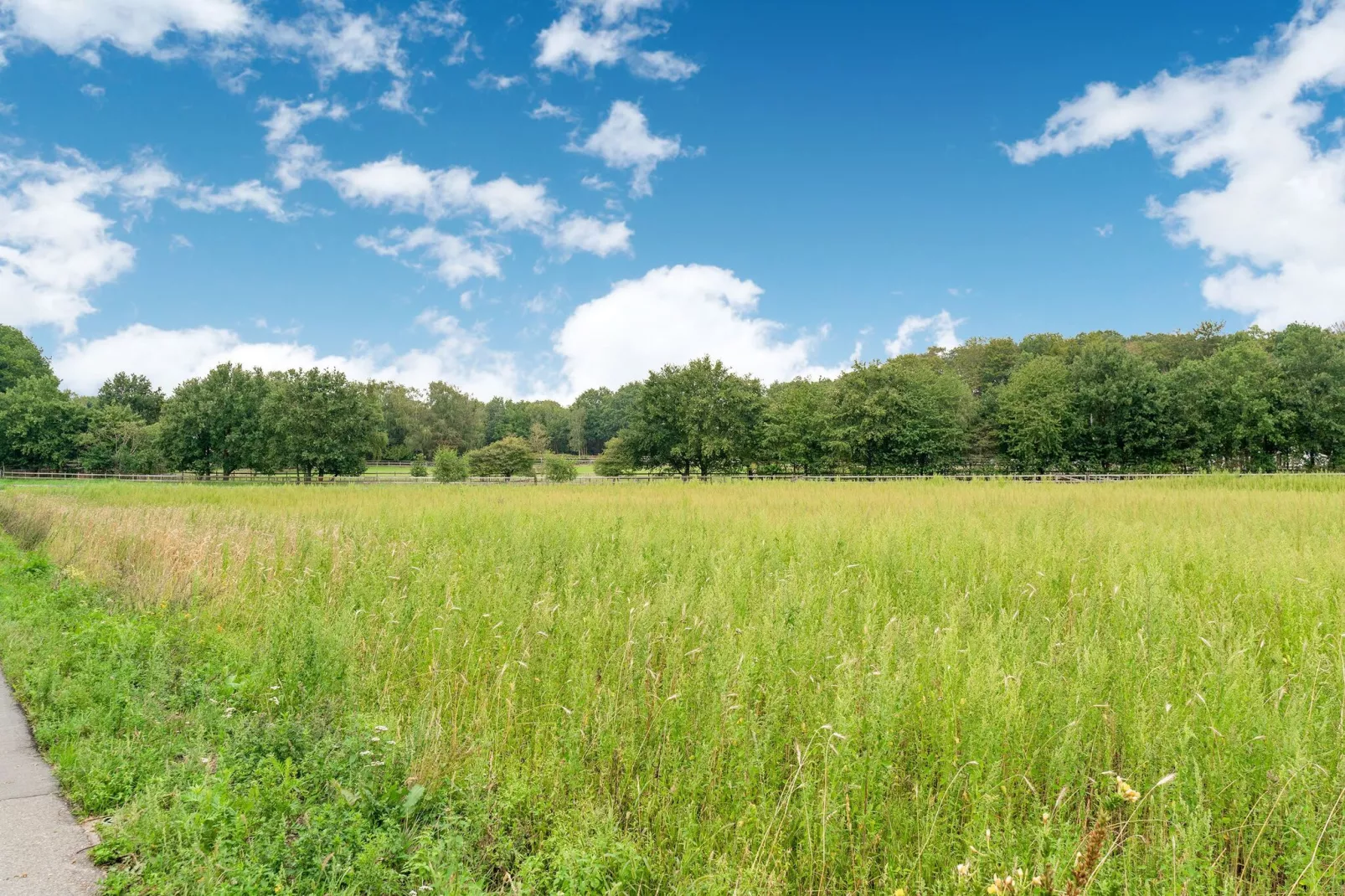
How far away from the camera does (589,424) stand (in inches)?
5231

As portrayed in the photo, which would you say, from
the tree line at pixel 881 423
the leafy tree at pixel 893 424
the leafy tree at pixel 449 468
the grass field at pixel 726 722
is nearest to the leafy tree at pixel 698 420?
the tree line at pixel 881 423

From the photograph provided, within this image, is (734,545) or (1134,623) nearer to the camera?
(1134,623)

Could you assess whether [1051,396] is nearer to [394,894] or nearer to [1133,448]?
[1133,448]

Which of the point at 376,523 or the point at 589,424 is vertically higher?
the point at 589,424

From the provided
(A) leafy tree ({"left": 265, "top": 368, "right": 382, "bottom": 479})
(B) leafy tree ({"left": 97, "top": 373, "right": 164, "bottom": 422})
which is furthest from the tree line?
(B) leafy tree ({"left": 97, "top": 373, "right": 164, "bottom": 422})

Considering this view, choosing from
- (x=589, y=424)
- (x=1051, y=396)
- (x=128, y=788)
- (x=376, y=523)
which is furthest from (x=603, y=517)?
(x=589, y=424)

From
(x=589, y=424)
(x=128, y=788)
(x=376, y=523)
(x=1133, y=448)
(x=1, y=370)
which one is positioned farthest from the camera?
(x=589, y=424)

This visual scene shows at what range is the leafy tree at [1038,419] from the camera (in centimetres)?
5562

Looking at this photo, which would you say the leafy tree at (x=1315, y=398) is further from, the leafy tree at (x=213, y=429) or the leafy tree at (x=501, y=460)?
the leafy tree at (x=213, y=429)

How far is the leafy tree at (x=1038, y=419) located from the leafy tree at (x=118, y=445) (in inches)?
3198

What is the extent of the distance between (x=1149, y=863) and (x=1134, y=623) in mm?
2614

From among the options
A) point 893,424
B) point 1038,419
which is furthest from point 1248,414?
point 893,424

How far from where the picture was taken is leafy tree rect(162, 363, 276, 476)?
58188 mm

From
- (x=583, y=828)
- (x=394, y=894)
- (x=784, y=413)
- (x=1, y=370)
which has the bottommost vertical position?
(x=394, y=894)
